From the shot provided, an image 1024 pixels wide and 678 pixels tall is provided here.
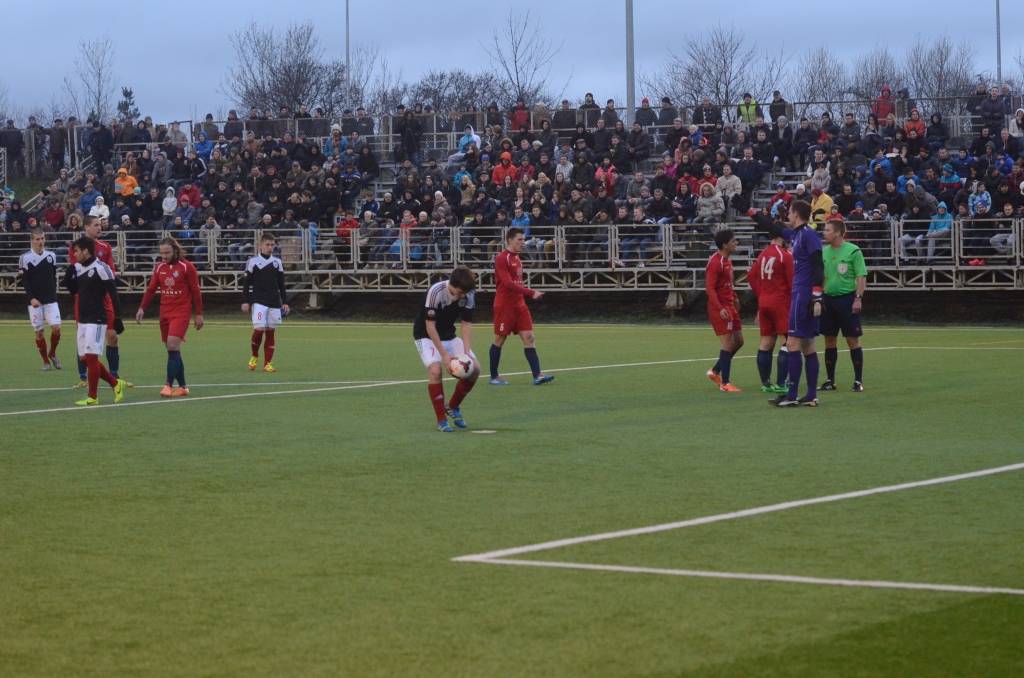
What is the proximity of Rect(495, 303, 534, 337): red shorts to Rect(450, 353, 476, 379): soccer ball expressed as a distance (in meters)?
5.77

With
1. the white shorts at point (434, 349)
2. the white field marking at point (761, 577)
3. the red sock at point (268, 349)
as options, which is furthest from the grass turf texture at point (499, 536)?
the red sock at point (268, 349)

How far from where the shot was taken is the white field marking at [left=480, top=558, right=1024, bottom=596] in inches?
268

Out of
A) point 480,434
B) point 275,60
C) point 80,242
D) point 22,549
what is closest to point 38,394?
point 80,242

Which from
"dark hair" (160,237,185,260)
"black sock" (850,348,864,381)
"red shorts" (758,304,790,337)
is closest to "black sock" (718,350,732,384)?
"red shorts" (758,304,790,337)

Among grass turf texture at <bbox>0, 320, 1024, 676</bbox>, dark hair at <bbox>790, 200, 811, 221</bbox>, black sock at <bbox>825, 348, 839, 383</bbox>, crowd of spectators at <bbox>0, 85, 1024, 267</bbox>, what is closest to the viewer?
grass turf texture at <bbox>0, 320, 1024, 676</bbox>

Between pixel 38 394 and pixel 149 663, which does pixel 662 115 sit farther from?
pixel 149 663

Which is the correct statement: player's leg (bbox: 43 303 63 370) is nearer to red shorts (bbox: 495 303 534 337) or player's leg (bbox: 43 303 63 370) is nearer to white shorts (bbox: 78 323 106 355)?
white shorts (bbox: 78 323 106 355)

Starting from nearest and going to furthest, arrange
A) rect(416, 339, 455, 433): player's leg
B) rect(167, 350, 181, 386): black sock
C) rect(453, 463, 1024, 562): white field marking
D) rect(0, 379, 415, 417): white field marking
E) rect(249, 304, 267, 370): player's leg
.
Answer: rect(453, 463, 1024, 562): white field marking
rect(416, 339, 455, 433): player's leg
rect(0, 379, 415, 417): white field marking
rect(167, 350, 181, 386): black sock
rect(249, 304, 267, 370): player's leg

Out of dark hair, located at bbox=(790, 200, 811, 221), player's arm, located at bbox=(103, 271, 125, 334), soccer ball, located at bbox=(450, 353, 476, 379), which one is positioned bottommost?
soccer ball, located at bbox=(450, 353, 476, 379)

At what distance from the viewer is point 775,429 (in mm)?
13430

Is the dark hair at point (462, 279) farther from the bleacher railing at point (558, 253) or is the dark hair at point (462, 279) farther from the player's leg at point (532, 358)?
the bleacher railing at point (558, 253)

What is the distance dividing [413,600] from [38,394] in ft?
41.4

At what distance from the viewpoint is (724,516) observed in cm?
883

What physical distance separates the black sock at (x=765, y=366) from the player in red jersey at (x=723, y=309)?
0.43m
